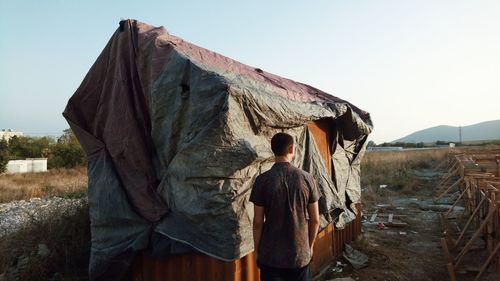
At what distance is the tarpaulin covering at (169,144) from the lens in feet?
11.0

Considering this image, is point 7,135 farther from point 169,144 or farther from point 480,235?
point 480,235

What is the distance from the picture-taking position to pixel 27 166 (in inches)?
1268

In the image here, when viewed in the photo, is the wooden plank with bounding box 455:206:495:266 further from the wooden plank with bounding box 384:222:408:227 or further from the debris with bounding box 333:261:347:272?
the wooden plank with bounding box 384:222:408:227

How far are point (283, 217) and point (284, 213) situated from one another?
34 mm

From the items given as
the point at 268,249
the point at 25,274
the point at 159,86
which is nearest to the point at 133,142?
the point at 159,86

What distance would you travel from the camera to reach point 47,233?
18.8 ft

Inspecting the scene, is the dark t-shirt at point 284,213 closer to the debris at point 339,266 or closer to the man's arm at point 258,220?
the man's arm at point 258,220

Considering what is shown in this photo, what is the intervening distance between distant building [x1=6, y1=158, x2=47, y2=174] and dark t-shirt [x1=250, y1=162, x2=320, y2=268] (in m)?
34.2

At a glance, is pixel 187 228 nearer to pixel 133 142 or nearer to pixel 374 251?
pixel 133 142

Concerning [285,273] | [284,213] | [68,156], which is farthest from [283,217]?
[68,156]

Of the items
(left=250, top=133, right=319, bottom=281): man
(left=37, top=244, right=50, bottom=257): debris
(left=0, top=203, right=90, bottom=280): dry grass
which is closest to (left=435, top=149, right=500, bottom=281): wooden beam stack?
(left=250, top=133, right=319, bottom=281): man

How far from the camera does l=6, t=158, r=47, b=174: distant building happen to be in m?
31.3

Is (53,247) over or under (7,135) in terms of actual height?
Answer: under

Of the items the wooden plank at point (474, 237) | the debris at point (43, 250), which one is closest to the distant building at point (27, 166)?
the debris at point (43, 250)
